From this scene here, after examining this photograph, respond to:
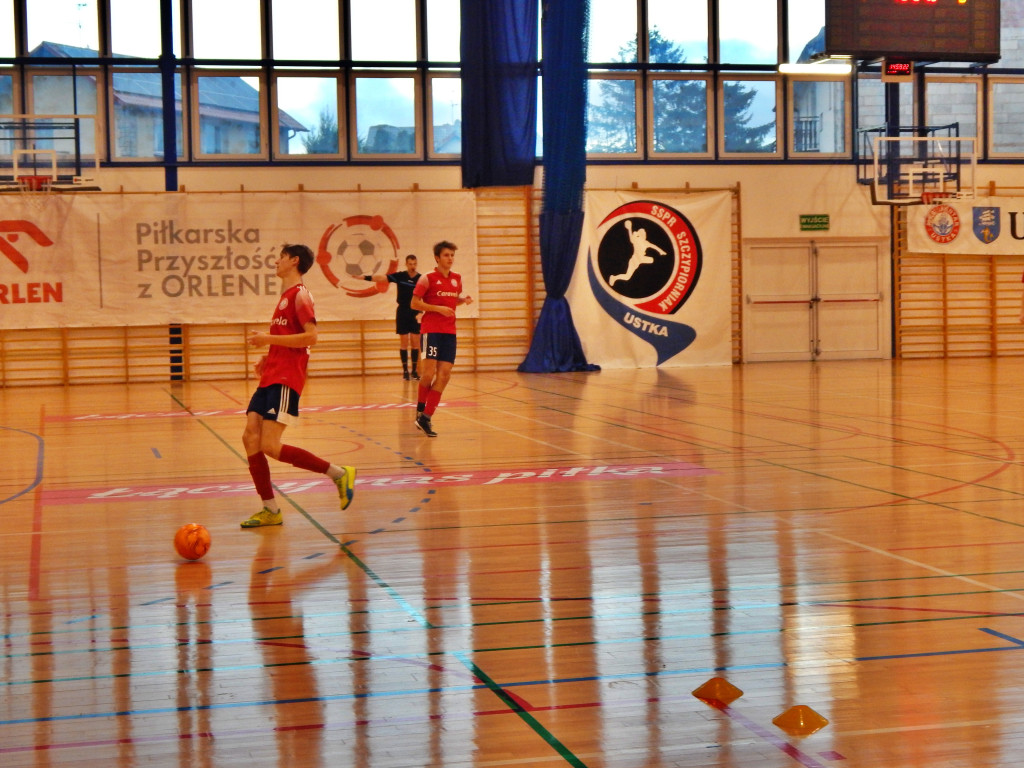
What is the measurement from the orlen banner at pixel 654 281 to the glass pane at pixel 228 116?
570 centimetres

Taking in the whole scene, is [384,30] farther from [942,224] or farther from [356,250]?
[942,224]

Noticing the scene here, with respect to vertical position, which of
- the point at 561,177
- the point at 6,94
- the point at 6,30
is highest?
the point at 6,30

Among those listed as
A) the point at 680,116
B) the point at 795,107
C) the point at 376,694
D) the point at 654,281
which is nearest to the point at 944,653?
the point at 376,694

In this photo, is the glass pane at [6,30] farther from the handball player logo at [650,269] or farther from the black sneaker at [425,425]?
the black sneaker at [425,425]

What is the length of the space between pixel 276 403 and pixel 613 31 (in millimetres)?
15739

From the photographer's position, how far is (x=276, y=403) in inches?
241

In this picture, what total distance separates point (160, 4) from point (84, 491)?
1350 cm

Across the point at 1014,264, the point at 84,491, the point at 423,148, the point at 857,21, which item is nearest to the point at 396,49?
the point at 423,148

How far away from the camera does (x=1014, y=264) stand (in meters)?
21.5

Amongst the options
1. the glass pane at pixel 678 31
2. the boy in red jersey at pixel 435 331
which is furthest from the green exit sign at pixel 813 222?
the boy in red jersey at pixel 435 331

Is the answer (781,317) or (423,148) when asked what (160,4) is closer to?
(423,148)

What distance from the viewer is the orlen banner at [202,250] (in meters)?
18.2

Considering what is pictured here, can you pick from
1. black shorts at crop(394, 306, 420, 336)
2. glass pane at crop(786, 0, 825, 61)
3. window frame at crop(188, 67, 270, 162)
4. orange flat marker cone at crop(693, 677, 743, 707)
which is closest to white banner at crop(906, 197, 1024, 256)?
glass pane at crop(786, 0, 825, 61)

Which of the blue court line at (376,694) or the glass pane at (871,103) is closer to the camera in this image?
the blue court line at (376,694)
